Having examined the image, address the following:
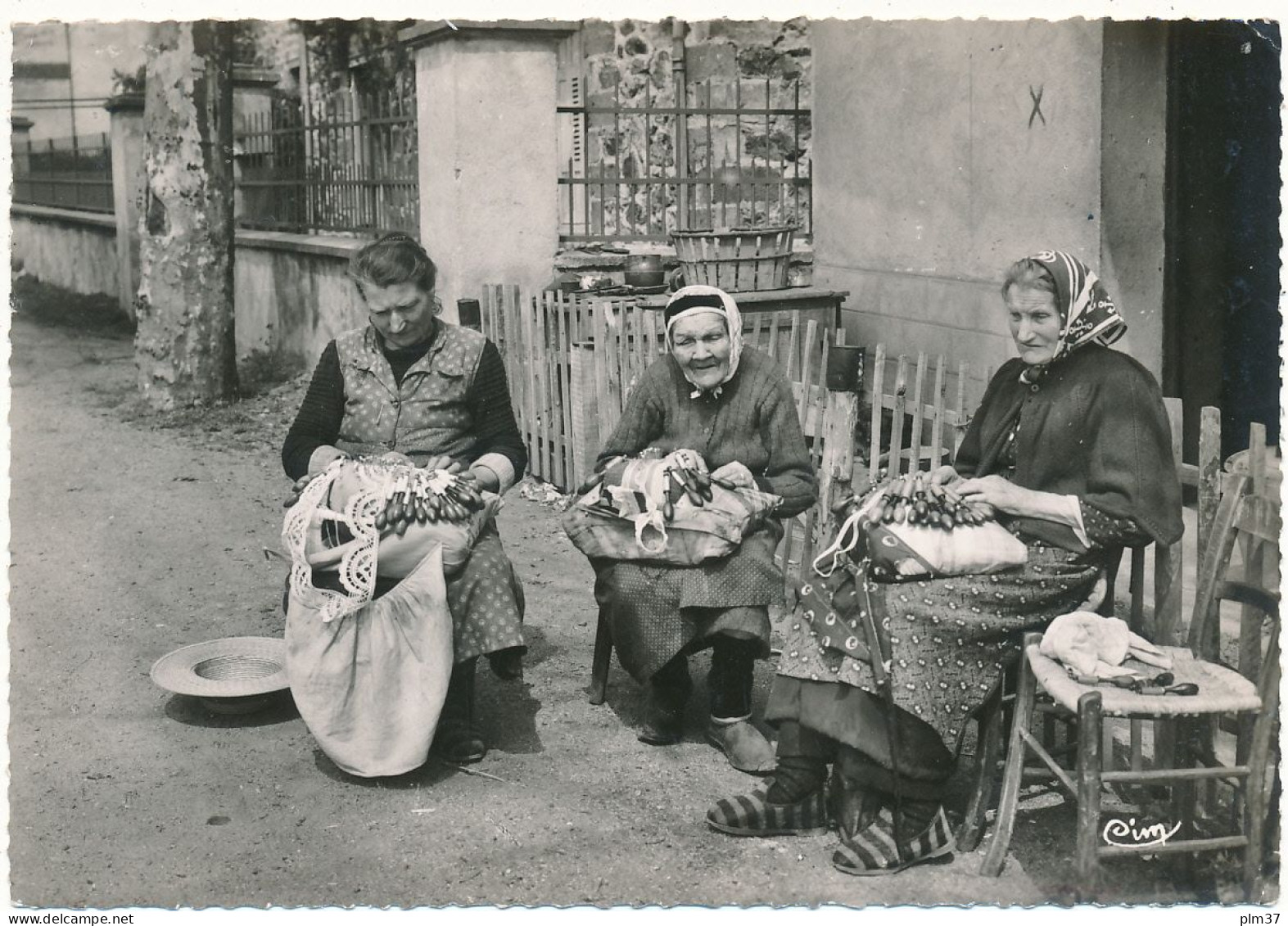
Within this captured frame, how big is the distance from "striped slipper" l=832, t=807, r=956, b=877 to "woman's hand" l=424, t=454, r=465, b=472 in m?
1.72

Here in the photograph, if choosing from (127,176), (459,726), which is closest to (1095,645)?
(459,726)

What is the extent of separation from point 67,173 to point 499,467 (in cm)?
2013

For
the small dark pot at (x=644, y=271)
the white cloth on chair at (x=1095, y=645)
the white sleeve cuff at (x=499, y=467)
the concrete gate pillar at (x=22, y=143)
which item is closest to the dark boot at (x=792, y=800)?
the white cloth on chair at (x=1095, y=645)

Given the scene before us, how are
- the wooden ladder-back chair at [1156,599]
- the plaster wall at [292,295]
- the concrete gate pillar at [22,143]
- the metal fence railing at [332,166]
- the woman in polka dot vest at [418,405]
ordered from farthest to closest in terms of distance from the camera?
1. the concrete gate pillar at [22,143]
2. the plaster wall at [292,295]
3. the metal fence railing at [332,166]
4. the woman in polka dot vest at [418,405]
5. the wooden ladder-back chair at [1156,599]

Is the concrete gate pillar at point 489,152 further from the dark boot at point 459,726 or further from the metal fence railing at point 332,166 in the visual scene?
the dark boot at point 459,726

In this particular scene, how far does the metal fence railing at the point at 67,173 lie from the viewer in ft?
63.2

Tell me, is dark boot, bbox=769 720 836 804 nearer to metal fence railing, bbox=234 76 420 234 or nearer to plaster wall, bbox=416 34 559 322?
plaster wall, bbox=416 34 559 322

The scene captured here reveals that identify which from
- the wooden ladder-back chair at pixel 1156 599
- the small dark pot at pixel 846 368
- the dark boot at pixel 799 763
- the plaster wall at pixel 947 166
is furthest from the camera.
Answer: the plaster wall at pixel 947 166

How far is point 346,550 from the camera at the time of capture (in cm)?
418

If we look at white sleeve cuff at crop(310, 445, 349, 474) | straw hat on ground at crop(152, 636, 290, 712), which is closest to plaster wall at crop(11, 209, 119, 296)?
straw hat on ground at crop(152, 636, 290, 712)

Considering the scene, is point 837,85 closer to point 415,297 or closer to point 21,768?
point 415,297

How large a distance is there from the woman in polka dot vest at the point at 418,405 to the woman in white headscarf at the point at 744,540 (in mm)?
387

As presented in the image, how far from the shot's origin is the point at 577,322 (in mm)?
8008

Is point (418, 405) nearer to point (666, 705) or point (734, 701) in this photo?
point (666, 705)
